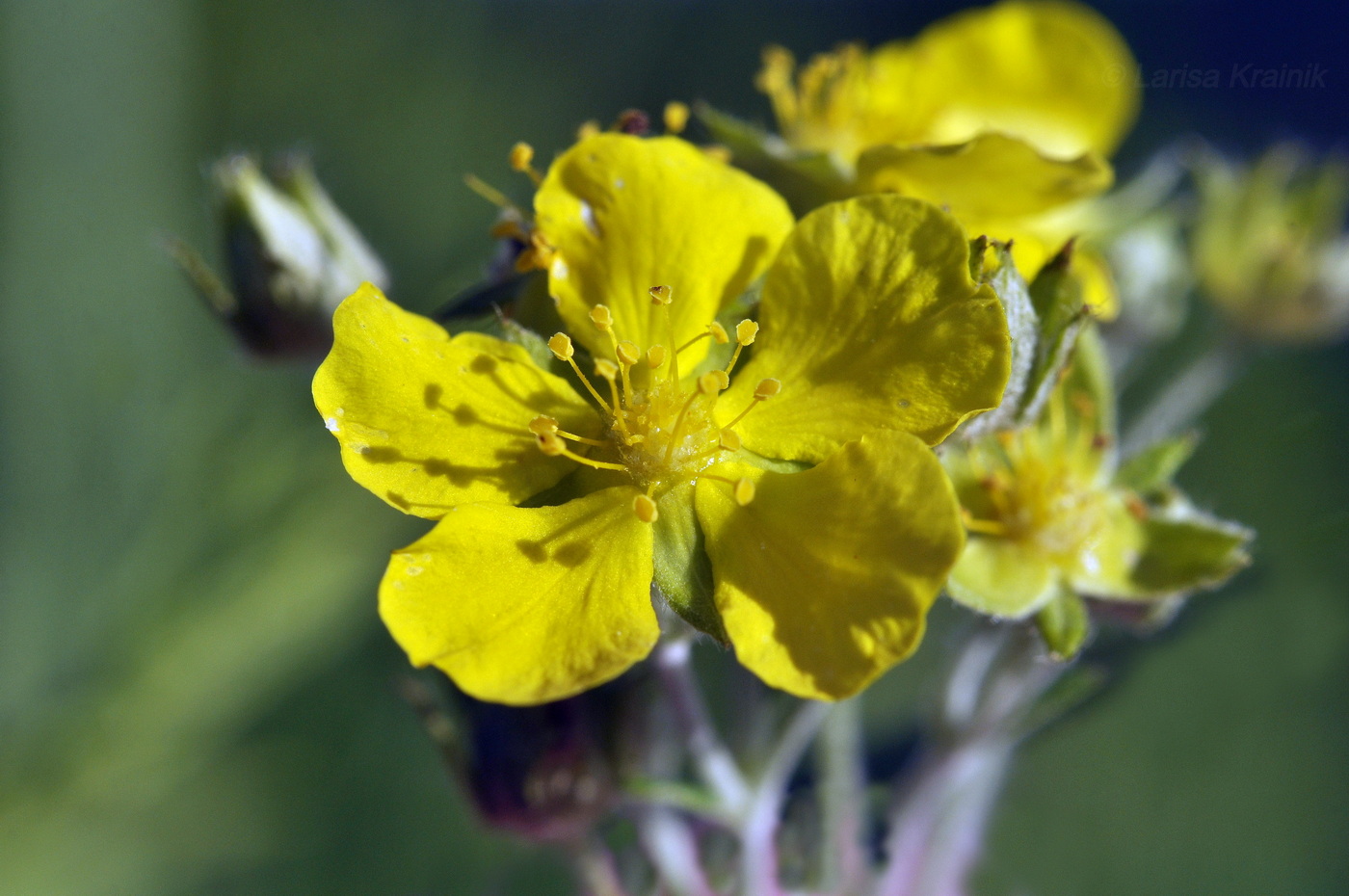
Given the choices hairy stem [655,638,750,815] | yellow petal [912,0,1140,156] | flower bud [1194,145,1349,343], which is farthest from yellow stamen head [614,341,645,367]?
flower bud [1194,145,1349,343]

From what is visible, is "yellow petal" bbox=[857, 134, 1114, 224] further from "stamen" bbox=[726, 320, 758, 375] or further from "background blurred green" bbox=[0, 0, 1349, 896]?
"background blurred green" bbox=[0, 0, 1349, 896]

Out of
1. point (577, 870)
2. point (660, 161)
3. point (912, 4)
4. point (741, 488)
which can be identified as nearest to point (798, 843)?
point (577, 870)

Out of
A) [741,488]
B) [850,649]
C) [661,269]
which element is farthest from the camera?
[661,269]

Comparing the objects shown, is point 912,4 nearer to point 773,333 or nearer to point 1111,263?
point 1111,263

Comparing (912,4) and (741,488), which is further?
(912,4)

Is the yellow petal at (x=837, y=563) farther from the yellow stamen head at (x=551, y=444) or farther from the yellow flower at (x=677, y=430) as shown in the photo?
the yellow stamen head at (x=551, y=444)

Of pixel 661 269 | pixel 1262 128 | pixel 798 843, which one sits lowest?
pixel 1262 128

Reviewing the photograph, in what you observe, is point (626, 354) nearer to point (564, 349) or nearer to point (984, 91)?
point (564, 349)

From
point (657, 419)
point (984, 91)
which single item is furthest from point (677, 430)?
point (984, 91)
